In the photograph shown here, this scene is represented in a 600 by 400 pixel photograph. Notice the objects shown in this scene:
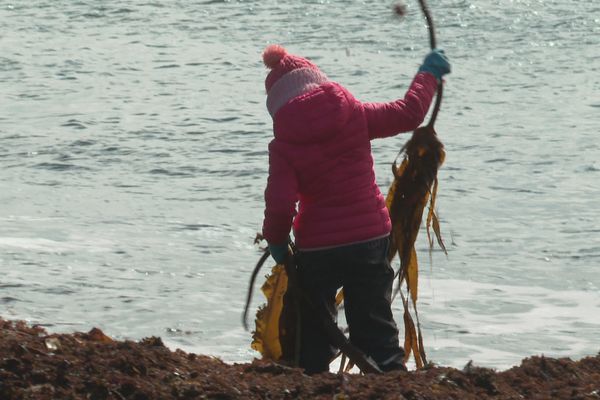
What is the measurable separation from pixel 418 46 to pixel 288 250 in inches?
345

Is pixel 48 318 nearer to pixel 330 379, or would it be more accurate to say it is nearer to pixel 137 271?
pixel 137 271

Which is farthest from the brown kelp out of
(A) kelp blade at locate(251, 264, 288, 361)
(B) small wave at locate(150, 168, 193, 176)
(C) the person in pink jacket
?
(B) small wave at locate(150, 168, 193, 176)

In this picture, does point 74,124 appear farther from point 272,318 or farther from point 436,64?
point 436,64

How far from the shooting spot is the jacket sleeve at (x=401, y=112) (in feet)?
15.2

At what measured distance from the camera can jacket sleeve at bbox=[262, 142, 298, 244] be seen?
4.48 metres

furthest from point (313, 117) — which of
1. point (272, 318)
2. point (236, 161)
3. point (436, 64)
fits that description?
point (236, 161)

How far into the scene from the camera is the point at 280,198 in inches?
176

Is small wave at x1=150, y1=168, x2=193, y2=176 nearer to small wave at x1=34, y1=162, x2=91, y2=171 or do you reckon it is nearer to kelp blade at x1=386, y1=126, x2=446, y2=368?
small wave at x1=34, y1=162, x2=91, y2=171

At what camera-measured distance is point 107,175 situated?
29.1 feet

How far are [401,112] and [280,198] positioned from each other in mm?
620

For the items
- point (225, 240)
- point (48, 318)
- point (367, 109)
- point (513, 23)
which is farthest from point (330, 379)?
point (513, 23)

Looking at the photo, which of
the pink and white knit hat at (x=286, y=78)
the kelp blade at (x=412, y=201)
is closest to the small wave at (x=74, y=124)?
the kelp blade at (x=412, y=201)

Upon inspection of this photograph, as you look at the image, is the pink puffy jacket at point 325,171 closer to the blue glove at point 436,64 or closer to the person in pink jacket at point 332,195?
the person in pink jacket at point 332,195

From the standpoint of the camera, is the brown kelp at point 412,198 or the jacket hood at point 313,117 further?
the brown kelp at point 412,198
